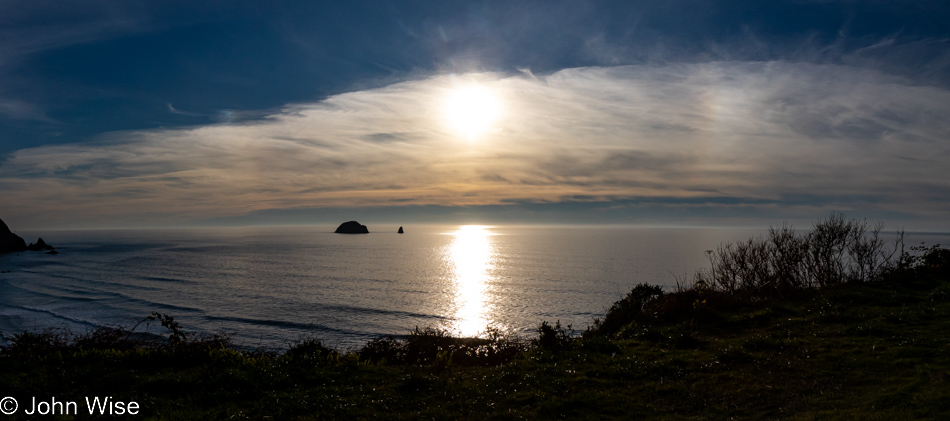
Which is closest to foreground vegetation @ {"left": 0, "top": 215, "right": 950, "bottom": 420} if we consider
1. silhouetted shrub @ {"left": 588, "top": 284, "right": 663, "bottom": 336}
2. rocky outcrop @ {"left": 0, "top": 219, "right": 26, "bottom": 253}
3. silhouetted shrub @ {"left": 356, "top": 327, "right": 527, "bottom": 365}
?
silhouetted shrub @ {"left": 356, "top": 327, "right": 527, "bottom": 365}

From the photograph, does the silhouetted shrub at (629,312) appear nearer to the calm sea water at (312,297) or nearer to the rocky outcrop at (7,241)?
the calm sea water at (312,297)

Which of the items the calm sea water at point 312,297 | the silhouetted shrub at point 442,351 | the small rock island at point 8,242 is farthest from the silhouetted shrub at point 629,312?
the small rock island at point 8,242

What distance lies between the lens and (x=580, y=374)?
11969 millimetres

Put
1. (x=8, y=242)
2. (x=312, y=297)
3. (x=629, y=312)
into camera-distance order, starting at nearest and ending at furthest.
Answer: (x=629, y=312), (x=312, y=297), (x=8, y=242)

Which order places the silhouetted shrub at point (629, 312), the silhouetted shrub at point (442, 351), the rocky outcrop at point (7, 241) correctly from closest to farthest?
the silhouetted shrub at point (442, 351)
the silhouetted shrub at point (629, 312)
the rocky outcrop at point (7, 241)

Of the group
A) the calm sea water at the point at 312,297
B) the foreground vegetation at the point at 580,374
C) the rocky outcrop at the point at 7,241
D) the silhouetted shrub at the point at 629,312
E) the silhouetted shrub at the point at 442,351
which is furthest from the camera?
the rocky outcrop at the point at 7,241

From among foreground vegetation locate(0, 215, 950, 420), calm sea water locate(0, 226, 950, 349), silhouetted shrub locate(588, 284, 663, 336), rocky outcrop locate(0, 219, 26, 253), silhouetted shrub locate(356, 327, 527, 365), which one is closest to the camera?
foreground vegetation locate(0, 215, 950, 420)

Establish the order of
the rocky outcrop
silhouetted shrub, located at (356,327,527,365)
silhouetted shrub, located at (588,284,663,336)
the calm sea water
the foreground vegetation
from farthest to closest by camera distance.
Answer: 1. the rocky outcrop
2. the calm sea water
3. silhouetted shrub, located at (588,284,663,336)
4. silhouetted shrub, located at (356,327,527,365)
5. the foreground vegetation

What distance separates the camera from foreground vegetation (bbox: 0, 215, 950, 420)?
943 cm

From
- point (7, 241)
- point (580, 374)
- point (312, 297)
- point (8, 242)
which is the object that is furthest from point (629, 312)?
point (8, 242)

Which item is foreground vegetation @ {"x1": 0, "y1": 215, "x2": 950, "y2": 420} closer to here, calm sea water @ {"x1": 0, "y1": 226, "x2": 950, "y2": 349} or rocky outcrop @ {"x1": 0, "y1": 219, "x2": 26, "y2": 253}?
calm sea water @ {"x1": 0, "y1": 226, "x2": 950, "y2": 349}

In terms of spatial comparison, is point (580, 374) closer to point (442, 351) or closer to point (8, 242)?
point (442, 351)

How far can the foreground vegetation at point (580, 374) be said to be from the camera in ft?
30.9

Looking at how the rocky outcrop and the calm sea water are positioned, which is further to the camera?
the rocky outcrop
